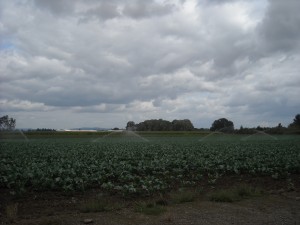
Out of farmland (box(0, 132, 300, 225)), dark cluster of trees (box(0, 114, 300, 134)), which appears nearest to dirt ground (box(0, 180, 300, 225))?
farmland (box(0, 132, 300, 225))

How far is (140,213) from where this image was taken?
8.51 m

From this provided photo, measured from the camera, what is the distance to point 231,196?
10398mm

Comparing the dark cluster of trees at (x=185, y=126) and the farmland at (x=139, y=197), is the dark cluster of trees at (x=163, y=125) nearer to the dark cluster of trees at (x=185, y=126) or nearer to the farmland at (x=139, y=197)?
the dark cluster of trees at (x=185, y=126)

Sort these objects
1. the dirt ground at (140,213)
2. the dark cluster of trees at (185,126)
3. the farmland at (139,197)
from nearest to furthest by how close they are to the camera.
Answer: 1. the dirt ground at (140,213)
2. the farmland at (139,197)
3. the dark cluster of trees at (185,126)

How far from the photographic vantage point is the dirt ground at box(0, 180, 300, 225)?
25.6 ft

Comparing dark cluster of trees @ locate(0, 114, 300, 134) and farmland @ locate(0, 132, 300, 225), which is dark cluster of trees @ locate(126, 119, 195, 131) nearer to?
dark cluster of trees @ locate(0, 114, 300, 134)

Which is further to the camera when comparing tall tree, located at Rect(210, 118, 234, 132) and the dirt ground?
tall tree, located at Rect(210, 118, 234, 132)

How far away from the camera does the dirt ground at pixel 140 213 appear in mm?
7801

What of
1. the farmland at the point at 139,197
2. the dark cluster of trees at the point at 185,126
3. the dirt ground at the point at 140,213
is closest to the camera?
the dirt ground at the point at 140,213

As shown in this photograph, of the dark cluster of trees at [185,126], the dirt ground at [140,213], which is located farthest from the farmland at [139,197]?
the dark cluster of trees at [185,126]

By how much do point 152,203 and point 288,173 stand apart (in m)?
8.94

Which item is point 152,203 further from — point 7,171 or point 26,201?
point 7,171

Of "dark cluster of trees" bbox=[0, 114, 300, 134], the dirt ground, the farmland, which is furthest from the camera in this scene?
"dark cluster of trees" bbox=[0, 114, 300, 134]

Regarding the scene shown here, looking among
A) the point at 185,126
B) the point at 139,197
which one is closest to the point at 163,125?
the point at 185,126
